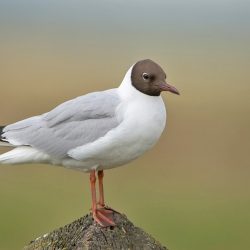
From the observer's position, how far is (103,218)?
4.42 metres

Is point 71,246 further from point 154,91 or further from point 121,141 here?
point 154,91

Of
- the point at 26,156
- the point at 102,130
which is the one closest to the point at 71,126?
the point at 102,130

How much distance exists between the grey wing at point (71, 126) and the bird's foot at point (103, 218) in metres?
0.69

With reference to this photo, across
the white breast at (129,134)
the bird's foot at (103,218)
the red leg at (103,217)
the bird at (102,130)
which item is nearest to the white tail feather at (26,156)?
the bird at (102,130)

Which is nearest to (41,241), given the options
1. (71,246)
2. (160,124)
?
(71,246)

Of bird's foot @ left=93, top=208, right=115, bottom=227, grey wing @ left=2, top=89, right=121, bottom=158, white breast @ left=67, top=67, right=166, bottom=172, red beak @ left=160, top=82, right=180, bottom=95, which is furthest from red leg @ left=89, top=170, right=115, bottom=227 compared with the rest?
red beak @ left=160, top=82, right=180, bottom=95

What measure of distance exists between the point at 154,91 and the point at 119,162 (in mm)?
686

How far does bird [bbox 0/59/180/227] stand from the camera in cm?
480

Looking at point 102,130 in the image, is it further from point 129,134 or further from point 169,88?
point 169,88

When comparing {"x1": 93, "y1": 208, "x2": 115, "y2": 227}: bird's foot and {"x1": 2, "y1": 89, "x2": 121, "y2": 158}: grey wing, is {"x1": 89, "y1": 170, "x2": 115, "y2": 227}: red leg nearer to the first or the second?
{"x1": 93, "y1": 208, "x2": 115, "y2": 227}: bird's foot

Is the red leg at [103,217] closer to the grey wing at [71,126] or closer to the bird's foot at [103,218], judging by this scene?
the bird's foot at [103,218]

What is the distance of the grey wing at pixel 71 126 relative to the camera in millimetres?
4945

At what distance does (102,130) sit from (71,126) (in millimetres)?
354

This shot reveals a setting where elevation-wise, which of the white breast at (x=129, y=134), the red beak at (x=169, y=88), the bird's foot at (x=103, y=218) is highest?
the red beak at (x=169, y=88)
